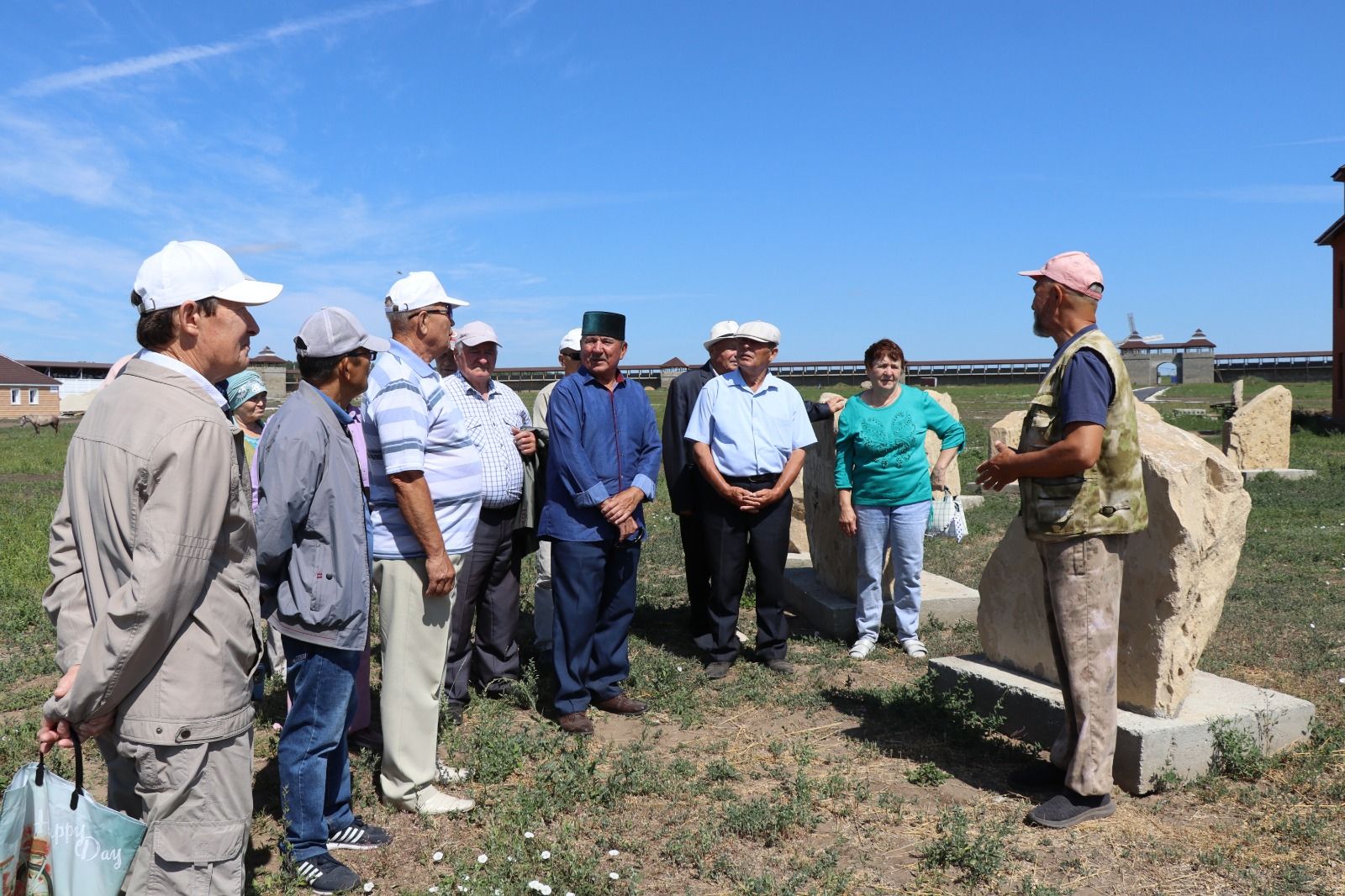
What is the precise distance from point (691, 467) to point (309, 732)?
329 centimetres

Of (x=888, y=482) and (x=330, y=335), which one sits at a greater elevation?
(x=330, y=335)

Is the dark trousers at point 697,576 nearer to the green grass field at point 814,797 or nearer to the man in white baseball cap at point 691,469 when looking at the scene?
the man in white baseball cap at point 691,469

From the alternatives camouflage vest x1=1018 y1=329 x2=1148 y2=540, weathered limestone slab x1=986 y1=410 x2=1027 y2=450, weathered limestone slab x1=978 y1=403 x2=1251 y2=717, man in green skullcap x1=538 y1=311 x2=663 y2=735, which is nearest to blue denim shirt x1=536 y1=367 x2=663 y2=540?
man in green skullcap x1=538 y1=311 x2=663 y2=735

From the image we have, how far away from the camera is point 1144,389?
142ft

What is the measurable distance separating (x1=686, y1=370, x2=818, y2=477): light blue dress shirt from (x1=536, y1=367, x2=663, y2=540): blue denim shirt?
1.95 feet

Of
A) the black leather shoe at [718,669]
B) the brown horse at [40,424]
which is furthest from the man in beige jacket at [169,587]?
the brown horse at [40,424]

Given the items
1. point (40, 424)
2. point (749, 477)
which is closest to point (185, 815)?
point (749, 477)

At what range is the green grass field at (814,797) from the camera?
11.3ft

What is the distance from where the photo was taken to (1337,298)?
1082 inches

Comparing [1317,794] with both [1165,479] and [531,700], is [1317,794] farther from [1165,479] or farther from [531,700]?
[531,700]

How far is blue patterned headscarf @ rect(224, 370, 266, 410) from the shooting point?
514cm

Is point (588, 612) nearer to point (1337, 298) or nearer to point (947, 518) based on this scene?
point (947, 518)

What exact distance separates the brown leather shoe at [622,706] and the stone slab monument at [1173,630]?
1.86 meters

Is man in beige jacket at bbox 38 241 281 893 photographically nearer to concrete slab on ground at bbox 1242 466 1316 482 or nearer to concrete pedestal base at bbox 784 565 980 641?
concrete pedestal base at bbox 784 565 980 641
